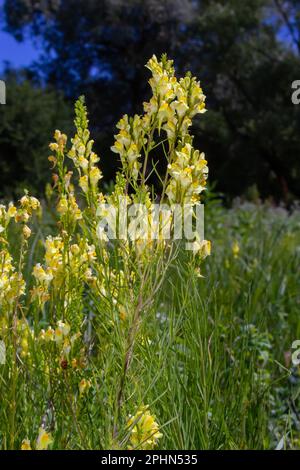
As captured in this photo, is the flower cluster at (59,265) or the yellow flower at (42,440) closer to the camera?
the yellow flower at (42,440)

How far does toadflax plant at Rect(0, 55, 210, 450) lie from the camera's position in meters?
1.23

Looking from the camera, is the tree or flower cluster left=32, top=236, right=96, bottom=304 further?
the tree

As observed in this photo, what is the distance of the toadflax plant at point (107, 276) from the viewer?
1229 mm

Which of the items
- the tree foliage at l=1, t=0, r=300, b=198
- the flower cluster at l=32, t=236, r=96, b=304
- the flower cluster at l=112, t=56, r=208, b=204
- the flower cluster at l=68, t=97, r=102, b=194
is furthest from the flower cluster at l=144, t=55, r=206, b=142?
the tree foliage at l=1, t=0, r=300, b=198

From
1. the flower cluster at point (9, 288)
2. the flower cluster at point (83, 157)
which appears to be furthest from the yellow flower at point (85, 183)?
the flower cluster at point (9, 288)

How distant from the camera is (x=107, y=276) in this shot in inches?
51.6

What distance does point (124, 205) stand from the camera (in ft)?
4.26

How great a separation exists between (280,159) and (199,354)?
68.9 feet

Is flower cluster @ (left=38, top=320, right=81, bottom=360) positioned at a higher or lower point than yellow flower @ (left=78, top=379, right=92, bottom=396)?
higher

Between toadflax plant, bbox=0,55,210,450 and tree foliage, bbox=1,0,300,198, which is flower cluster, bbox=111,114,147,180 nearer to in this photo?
toadflax plant, bbox=0,55,210,450

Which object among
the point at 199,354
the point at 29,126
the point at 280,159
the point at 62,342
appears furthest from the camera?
the point at 280,159

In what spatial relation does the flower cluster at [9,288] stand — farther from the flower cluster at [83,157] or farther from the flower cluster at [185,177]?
the flower cluster at [185,177]
